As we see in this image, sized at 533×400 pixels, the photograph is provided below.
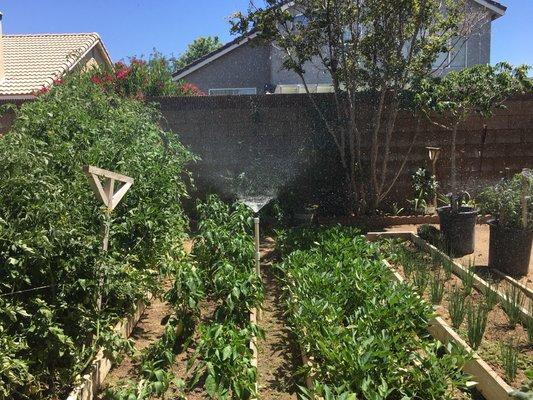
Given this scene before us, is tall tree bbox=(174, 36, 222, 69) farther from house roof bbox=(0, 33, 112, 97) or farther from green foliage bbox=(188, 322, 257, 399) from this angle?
green foliage bbox=(188, 322, 257, 399)

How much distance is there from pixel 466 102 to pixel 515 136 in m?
2.81

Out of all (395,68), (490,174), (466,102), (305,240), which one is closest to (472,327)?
(305,240)

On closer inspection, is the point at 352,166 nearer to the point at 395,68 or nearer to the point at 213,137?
the point at 395,68

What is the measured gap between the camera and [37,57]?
19.6 metres

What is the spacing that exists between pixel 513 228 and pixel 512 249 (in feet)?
0.76

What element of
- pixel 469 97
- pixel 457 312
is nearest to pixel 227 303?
pixel 457 312

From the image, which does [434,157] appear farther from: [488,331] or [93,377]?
[93,377]

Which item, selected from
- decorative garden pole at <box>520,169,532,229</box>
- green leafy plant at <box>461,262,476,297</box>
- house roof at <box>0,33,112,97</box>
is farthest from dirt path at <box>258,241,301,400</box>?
house roof at <box>0,33,112,97</box>

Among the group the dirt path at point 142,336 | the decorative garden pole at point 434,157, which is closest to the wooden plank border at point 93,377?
the dirt path at point 142,336

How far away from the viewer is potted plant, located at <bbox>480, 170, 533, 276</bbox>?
580 centimetres

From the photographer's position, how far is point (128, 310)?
407cm

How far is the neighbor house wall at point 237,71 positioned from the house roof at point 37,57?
4.49 meters

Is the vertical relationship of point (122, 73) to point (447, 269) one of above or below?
above

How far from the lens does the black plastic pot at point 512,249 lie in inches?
228
